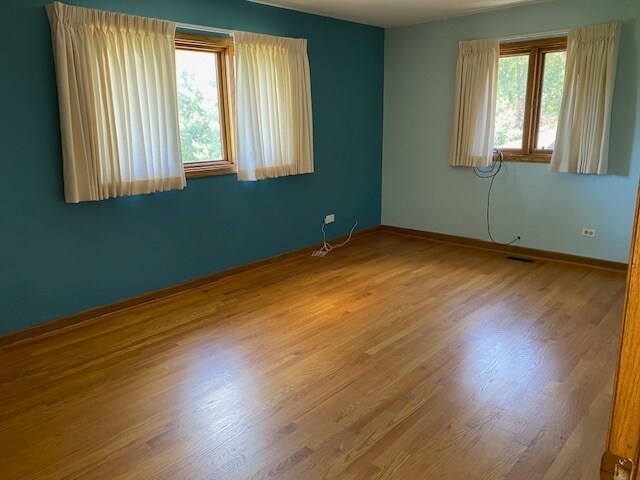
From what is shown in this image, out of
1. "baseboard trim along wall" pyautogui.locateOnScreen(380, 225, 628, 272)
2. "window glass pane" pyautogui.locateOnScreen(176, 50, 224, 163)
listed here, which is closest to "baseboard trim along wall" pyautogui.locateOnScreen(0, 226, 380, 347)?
"window glass pane" pyautogui.locateOnScreen(176, 50, 224, 163)

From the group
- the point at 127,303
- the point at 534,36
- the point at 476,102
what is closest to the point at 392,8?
the point at 476,102

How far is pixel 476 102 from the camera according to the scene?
4938mm

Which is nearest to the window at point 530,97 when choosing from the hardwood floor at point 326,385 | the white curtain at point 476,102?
the white curtain at point 476,102

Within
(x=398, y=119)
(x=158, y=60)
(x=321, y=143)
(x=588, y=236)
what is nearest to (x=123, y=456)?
(x=158, y=60)

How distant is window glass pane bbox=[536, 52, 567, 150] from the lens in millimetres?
4512

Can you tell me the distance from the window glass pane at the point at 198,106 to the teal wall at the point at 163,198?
0.28 m

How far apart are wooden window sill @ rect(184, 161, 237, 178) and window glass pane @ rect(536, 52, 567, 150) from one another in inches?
122

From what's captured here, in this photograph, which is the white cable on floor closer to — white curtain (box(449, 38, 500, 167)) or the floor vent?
white curtain (box(449, 38, 500, 167))

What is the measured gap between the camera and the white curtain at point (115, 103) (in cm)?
309

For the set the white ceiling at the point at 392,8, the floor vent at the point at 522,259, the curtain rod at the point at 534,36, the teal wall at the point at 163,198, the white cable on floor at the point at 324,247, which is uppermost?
the white ceiling at the point at 392,8

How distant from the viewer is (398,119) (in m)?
5.78

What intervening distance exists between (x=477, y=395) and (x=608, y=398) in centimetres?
66

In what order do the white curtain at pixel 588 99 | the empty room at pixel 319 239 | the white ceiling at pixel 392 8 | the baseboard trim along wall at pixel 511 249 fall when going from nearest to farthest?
the empty room at pixel 319 239, the white curtain at pixel 588 99, the white ceiling at pixel 392 8, the baseboard trim along wall at pixel 511 249

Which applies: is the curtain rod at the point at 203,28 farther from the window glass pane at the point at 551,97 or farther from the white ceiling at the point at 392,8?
the window glass pane at the point at 551,97
